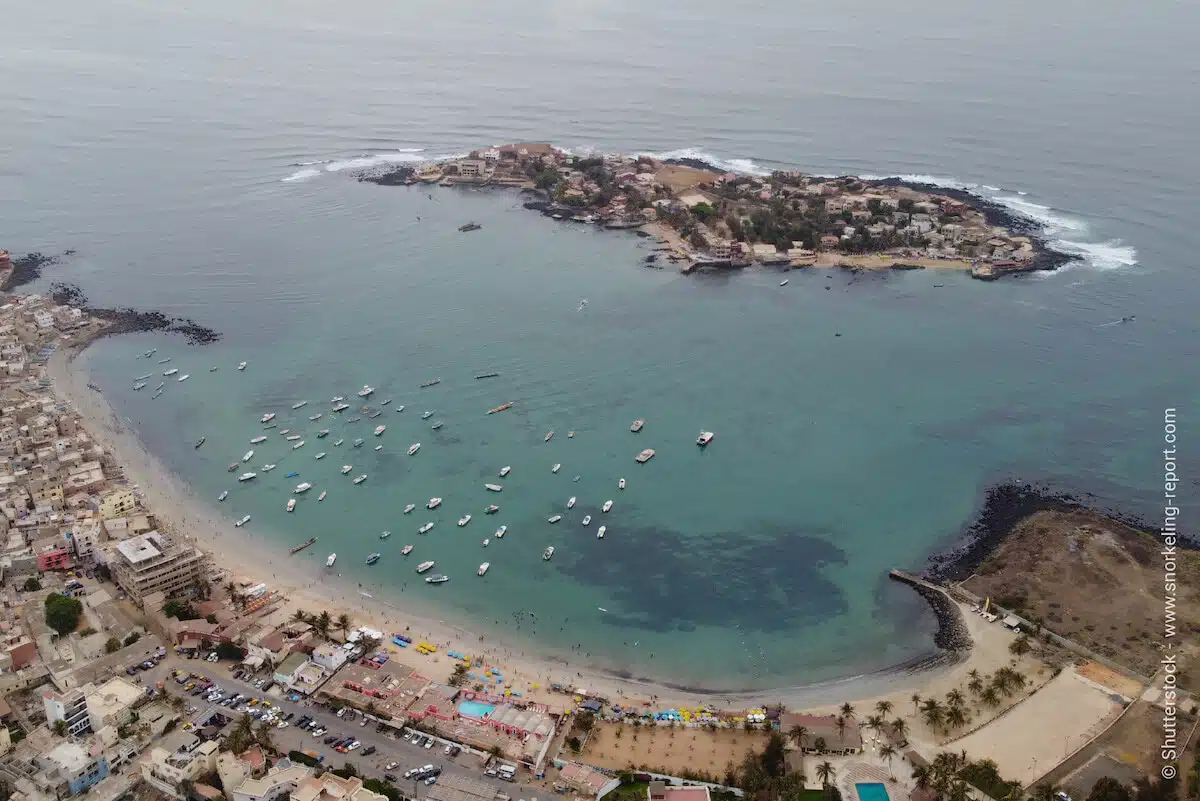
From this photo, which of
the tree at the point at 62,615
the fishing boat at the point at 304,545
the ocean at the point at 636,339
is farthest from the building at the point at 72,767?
the fishing boat at the point at 304,545

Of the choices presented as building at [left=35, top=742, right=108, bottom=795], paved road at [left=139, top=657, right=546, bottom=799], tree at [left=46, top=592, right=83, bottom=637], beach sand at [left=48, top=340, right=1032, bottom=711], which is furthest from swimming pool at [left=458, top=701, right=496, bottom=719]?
tree at [left=46, top=592, right=83, bottom=637]

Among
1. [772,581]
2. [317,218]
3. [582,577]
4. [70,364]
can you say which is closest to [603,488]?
[582,577]

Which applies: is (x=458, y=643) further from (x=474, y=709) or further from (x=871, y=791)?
(x=871, y=791)

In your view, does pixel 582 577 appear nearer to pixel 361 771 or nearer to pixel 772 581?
pixel 772 581

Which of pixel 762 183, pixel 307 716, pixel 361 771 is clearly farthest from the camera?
pixel 762 183

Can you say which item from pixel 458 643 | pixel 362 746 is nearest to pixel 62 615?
pixel 362 746

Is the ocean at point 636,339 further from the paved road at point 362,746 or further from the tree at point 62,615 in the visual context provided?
the tree at point 62,615
